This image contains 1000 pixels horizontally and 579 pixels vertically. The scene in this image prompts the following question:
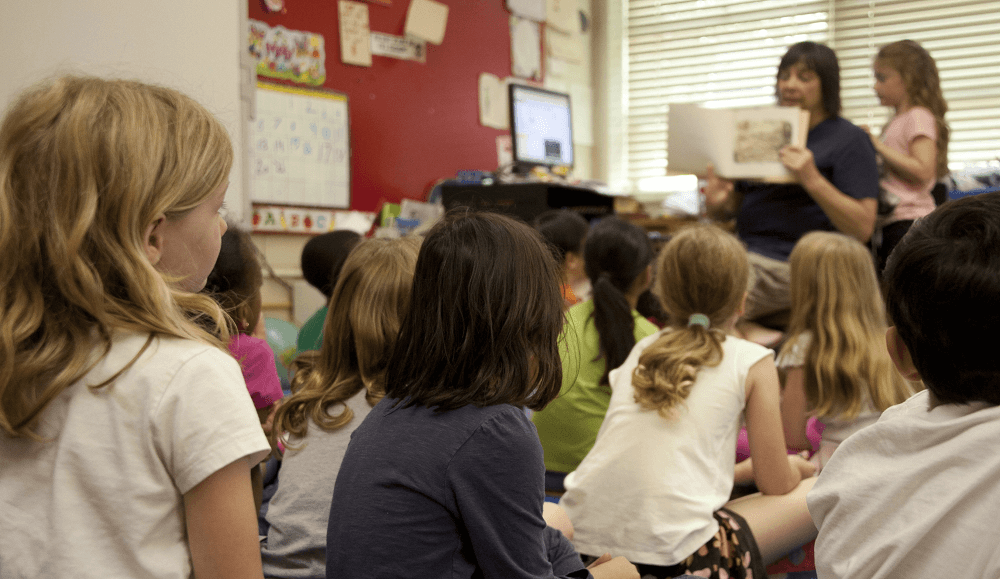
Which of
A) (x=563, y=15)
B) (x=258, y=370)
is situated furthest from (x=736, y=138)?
(x=563, y=15)

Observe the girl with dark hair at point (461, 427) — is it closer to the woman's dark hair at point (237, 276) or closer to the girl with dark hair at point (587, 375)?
the woman's dark hair at point (237, 276)

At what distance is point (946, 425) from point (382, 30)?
316 centimetres

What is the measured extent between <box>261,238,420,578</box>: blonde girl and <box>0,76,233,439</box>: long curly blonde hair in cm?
Answer: 51

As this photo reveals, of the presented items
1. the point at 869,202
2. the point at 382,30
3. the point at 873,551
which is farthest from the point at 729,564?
the point at 382,30

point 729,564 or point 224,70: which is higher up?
point 224,70

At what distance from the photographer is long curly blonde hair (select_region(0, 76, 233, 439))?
2.23 feet

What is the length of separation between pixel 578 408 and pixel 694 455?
39 centimetres

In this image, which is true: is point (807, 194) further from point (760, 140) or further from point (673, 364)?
point (673, 364)

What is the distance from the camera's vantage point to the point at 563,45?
175 inches

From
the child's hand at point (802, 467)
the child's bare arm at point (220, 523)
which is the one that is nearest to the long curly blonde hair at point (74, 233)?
the child's bare arm at point (220, 523)

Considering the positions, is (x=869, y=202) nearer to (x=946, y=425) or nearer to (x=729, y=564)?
(x=729, y=564)

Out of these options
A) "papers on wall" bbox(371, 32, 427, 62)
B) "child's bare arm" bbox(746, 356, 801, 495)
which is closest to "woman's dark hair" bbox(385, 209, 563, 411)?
"child's bare arm" bbox(746, 356, 801, 495)

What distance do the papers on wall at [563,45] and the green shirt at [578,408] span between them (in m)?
2.85

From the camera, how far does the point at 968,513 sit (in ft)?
2.25
